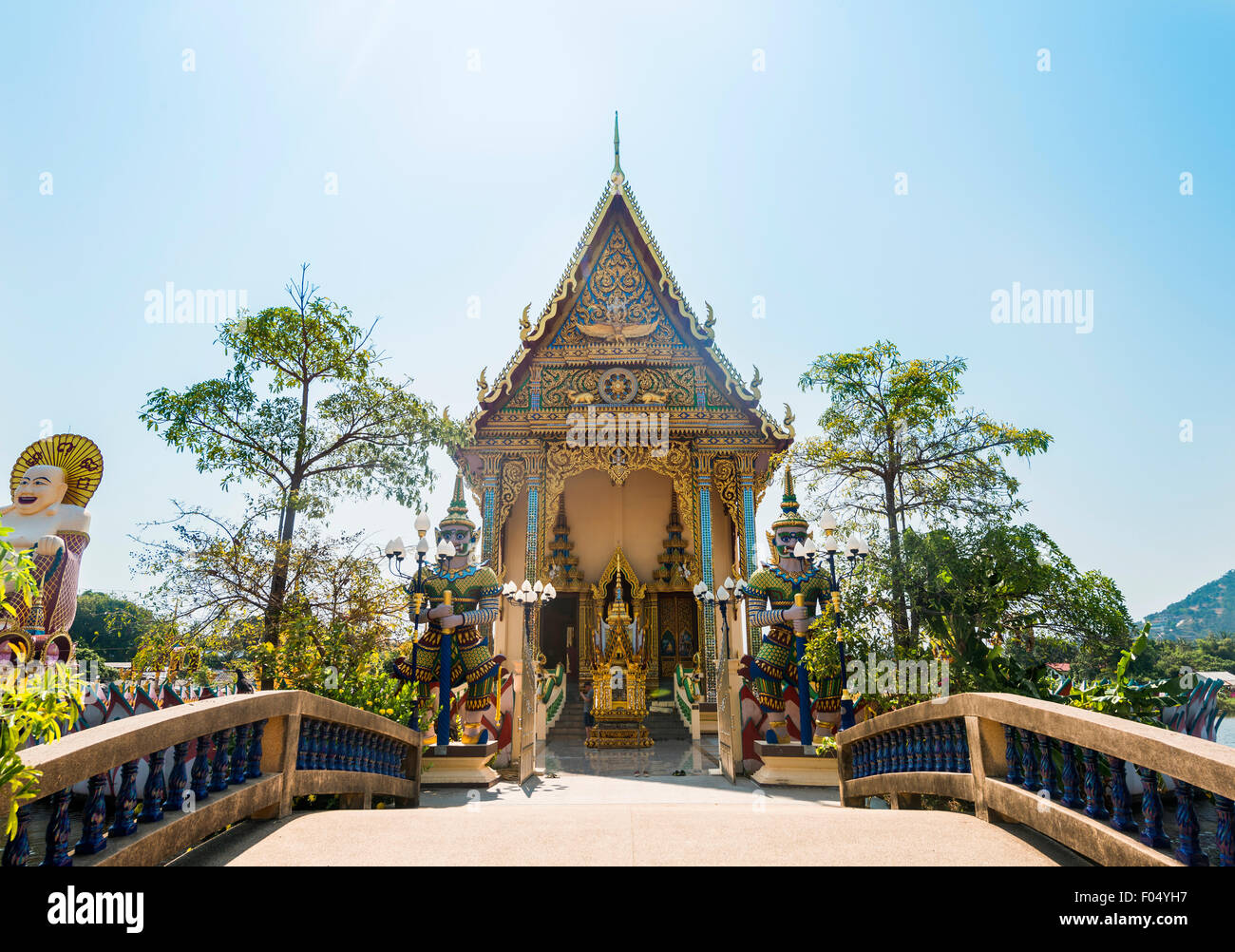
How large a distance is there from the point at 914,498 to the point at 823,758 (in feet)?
18.9

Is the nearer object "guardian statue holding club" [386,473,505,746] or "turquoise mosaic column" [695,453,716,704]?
"guardian statue holding club" [386,473,505,746]

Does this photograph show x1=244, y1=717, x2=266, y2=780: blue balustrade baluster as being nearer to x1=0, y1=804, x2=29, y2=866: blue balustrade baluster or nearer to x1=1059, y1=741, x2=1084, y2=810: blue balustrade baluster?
x1=0, y1=804, x2=29, y2=866: blue balustrade baluster

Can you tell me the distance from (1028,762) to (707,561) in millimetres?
10799

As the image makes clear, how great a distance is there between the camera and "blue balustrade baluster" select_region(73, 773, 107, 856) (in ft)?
8.32

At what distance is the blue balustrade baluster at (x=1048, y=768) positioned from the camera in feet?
10.9

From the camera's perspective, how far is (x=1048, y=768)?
3342 mm

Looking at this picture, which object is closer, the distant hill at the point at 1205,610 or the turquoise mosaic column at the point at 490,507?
the turquoise mosaic column at the point at 490,507

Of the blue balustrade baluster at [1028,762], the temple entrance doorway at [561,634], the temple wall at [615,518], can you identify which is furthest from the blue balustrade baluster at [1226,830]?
the temple entrance doorway at [561,634]

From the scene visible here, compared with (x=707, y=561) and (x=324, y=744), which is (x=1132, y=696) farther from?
(x=707, y=561)

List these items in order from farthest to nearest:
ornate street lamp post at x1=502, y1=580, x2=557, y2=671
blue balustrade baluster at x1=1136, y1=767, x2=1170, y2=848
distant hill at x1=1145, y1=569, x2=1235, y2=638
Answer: distant hill at x1=1145, y1=569, x2=1235, y2=638
ornate street lamp post at x1=502, y1=580, x2=557, y2=671
blue balustrade baluster at x1=1136, y1=767, x2=1170, y2=848

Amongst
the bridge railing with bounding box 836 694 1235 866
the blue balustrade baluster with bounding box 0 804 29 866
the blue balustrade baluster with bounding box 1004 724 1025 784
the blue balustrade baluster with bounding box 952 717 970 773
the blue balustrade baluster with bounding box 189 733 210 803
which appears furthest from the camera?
the blue balustrade baluster with bounding box 952 717 970 773

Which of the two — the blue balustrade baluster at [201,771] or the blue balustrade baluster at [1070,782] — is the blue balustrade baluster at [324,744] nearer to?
the blue balustrade baluster at [201,771]

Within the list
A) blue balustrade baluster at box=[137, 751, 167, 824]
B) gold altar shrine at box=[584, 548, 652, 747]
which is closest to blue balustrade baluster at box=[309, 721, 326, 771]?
blue balustrade baluster at box=[137, 751, 167, 824]

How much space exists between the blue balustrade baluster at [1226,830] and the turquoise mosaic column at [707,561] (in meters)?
11.0
